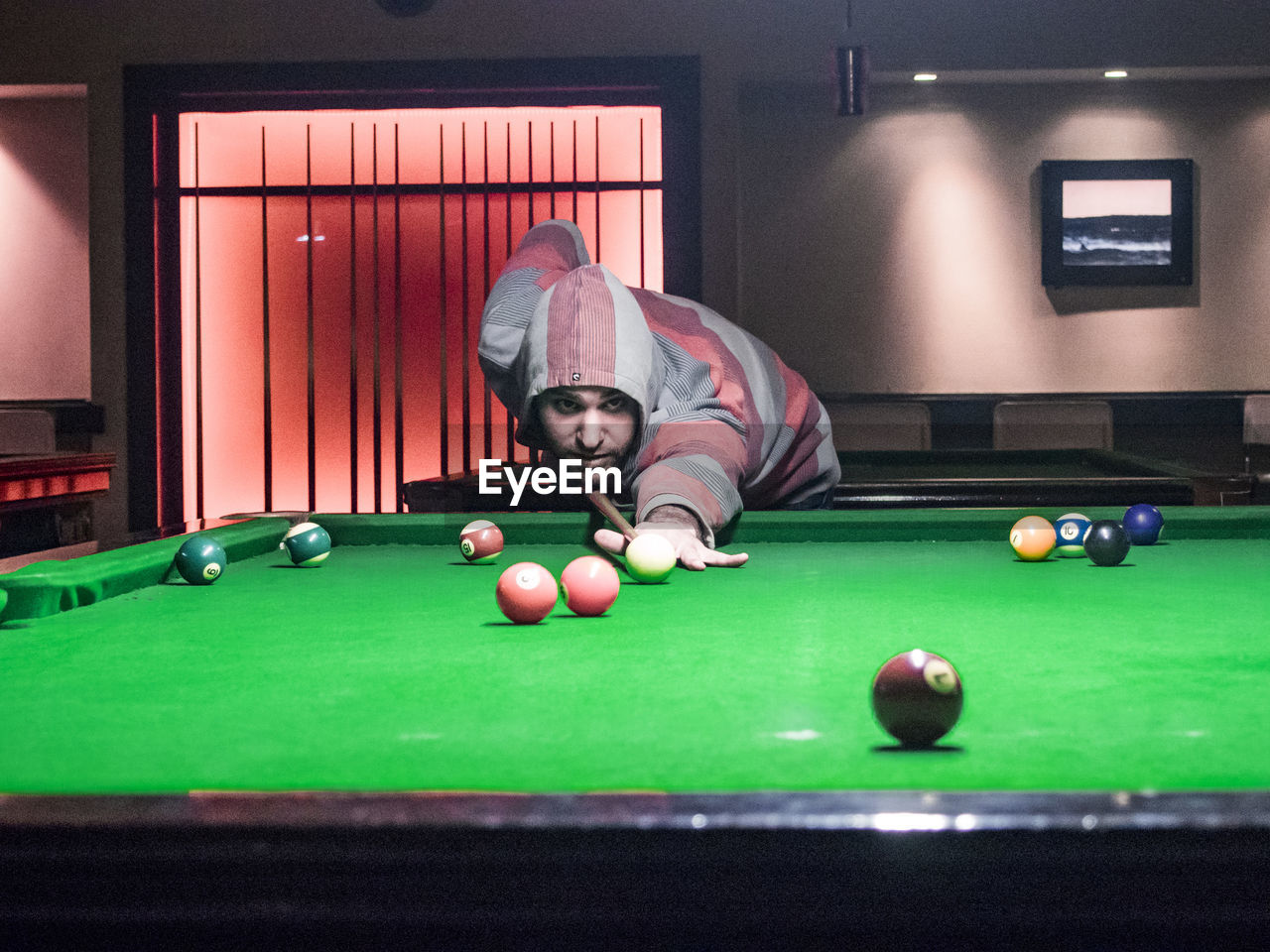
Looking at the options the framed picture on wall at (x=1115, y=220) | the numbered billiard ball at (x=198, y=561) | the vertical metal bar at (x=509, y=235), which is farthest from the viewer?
the vertical metal bar at (x=509, y=235)

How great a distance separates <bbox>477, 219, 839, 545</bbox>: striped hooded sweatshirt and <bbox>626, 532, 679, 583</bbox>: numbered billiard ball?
354 millimetres

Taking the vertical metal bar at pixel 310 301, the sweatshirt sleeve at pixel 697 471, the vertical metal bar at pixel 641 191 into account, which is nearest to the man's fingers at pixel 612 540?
the sweatshirt sleeve at pixel 697 471

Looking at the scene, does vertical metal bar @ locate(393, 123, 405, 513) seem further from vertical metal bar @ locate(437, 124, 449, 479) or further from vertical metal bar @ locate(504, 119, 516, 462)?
vertical metal bar @ locate(504, 119, 516, 462)

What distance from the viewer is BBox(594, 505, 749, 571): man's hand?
2.10 metres

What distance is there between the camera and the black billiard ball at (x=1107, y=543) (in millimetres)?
2055

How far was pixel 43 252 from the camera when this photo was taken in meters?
6.11

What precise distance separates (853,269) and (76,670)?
5.28m

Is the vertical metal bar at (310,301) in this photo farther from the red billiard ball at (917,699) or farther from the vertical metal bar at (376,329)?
the red billiard ball at (917,699)

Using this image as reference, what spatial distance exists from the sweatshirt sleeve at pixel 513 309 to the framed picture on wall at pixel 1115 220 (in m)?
3.44

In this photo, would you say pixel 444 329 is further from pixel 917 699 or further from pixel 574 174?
pixel 917 699

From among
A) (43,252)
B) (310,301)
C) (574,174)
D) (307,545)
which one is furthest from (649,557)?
(43,252)

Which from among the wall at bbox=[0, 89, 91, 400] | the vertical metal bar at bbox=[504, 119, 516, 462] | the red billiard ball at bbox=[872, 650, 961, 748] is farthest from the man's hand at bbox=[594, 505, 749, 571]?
the wall at bbox=[0, 89, 91, 400]

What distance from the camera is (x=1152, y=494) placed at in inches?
117

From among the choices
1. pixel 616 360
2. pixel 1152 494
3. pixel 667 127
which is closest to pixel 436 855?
pixel 616 360
